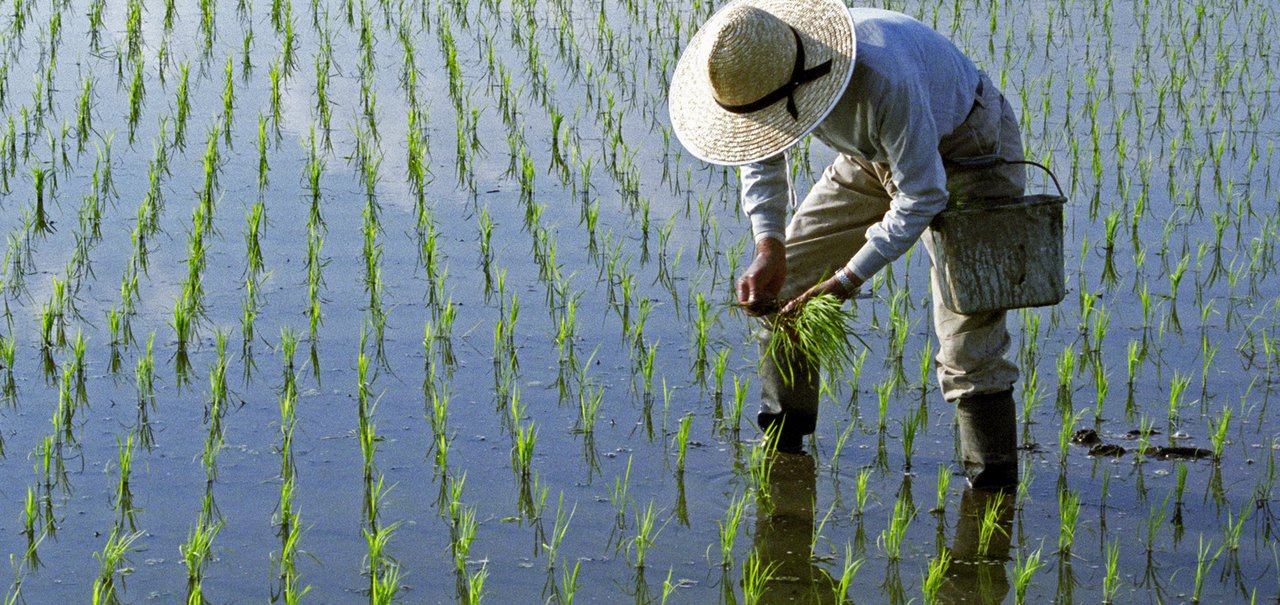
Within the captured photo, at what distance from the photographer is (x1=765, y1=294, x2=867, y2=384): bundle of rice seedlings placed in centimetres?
315

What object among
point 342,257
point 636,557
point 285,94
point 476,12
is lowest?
point 636,557

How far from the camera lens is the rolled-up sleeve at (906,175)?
2799mm

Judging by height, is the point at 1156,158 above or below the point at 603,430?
above

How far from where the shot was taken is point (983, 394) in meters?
3.24

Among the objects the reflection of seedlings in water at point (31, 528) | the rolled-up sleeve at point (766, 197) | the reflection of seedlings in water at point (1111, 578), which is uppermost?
the rolled-up sleeve at point (766, 197)

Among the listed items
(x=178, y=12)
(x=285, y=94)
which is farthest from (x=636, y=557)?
(x=178, y=12)

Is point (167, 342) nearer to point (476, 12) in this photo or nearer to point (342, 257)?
point (342, 257)

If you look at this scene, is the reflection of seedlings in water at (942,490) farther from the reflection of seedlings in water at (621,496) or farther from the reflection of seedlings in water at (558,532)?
the reflection of seedlings in water at (558,532)

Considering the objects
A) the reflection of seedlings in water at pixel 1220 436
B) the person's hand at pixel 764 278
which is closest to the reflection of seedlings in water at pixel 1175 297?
the reflection of seedlings in water at pixel 1220 436

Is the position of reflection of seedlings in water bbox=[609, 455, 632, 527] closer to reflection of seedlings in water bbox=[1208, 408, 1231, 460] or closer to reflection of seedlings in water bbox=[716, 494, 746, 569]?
reflection of seedlings in water bbox=[716, 494, 746, 569]

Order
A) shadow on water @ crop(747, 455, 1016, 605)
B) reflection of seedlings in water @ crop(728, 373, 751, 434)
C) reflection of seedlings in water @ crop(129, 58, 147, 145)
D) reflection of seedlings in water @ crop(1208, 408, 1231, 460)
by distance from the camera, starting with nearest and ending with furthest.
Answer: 1. shadow on water @ crop(747, 455, 1016, 605)
2. reflection of seedlings in water @ crop(1208, 408, 1231, 460)
3. reflection of seedlings in water @ crop(728, 373, 751, 434)
4. reflection of seedlings in water @ crop(129, 58, 147, 145)

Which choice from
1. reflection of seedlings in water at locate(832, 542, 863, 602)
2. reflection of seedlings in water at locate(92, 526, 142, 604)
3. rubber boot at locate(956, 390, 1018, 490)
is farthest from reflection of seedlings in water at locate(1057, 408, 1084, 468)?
reflection of seedlings in water at locate(92, 526, 142, 604)

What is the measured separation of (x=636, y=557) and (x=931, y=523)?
650 mm

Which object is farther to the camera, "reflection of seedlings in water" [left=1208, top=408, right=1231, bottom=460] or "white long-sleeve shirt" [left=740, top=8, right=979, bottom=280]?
"reflection of seedlings in water" [left=1208, top=408, right=1231, bottom=460]
